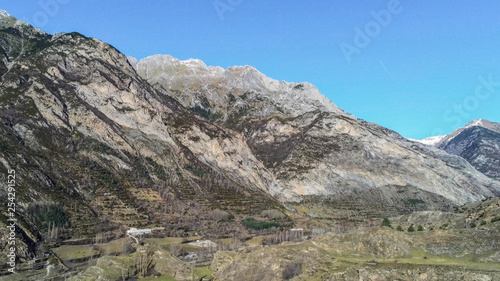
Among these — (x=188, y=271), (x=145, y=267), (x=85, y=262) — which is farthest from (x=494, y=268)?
(x=85, y=262)

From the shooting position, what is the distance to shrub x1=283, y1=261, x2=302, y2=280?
58.8 metres

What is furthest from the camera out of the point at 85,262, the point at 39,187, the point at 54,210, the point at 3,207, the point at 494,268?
the point at 39,187

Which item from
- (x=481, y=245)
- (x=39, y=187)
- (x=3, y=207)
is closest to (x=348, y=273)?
(x=481, y=245)

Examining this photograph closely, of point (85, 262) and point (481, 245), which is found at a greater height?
point (481, 245)

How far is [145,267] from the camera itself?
77.6 meters

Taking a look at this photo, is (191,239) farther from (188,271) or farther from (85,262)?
(188,271)

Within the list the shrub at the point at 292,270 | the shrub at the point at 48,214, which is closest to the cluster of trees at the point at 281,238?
the shrub at the point at 48,214

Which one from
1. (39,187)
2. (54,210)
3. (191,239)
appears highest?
(39,187)

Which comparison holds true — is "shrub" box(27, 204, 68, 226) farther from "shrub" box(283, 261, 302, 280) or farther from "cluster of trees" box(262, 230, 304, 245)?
"shrub" box(283, 261, 302, 280)

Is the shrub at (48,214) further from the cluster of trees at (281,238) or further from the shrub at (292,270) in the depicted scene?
the shrub at (292,270)

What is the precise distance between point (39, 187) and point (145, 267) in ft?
421

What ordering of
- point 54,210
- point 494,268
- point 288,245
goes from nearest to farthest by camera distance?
point 494,268, point 288,245, point 54,210

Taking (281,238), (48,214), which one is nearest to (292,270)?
(281,238)

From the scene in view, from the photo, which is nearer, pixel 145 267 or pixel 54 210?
pixel 145 267
